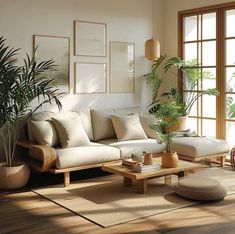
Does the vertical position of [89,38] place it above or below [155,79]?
above

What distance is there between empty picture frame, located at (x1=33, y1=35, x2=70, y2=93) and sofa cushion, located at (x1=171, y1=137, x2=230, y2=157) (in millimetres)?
1849

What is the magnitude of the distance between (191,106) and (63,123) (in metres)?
2.50

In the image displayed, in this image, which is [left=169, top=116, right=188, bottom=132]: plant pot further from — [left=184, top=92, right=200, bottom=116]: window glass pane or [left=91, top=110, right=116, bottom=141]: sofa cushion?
[left=91, top=110, right=116, bottom=141]: sofa cushion

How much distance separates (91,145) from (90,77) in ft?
4.51

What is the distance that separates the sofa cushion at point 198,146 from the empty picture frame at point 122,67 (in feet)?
4.51

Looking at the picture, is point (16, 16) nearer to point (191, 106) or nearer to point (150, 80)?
point (150, 80)

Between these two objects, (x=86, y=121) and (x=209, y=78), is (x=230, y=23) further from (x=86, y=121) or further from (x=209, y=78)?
(x=86, y=121)

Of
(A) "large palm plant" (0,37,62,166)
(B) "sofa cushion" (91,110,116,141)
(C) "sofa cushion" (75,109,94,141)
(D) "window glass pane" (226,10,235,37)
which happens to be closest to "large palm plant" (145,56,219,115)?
(D) "window glass pane" (226,10,235,37)

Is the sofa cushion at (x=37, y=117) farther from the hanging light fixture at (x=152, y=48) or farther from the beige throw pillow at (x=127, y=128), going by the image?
the hanging light fixture at (x=152, y=48)

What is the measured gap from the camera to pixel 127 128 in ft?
18.7

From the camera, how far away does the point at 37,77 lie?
215 inches

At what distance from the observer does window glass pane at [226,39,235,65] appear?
6.03 metres

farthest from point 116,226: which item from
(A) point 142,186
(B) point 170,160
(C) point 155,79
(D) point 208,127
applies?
(C) point 155,79

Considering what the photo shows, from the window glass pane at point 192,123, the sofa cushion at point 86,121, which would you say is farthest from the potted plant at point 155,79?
Answer: the sofa cushion at point 86,121
